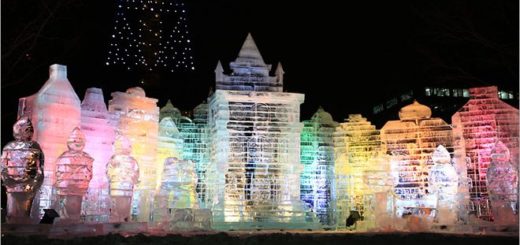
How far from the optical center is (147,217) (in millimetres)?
15906

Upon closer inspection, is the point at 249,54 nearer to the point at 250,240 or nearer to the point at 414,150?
the point at 414,150

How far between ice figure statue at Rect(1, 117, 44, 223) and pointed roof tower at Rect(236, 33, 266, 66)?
8.60 metres

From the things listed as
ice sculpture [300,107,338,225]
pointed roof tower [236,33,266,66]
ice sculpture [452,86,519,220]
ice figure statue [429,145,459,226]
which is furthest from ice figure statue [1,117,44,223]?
ice sculpture [452,86,519,220]

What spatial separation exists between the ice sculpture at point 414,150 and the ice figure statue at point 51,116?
986 centimetres

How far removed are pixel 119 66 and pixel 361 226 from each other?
11877mm

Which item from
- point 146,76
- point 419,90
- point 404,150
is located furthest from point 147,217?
point 419,90

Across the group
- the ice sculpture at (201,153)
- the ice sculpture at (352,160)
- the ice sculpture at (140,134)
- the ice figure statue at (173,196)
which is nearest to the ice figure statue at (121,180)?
the ice figure statue at (173,196)

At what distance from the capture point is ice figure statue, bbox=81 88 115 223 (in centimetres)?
1491

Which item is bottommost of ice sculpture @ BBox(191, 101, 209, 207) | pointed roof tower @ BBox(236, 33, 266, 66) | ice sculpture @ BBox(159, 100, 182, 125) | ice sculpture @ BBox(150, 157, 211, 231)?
ice sculpture @ BBox(150, 157, 211, 231)

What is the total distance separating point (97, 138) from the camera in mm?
15562

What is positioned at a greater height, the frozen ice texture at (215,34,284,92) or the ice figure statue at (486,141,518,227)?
the frozen ice texture at (215,34,284,92)

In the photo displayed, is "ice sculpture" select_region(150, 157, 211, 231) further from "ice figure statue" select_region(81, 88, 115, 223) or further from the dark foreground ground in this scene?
the dark foreground ground

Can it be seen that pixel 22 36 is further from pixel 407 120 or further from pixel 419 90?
pixel 419 90

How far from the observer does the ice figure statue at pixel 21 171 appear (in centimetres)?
1073
